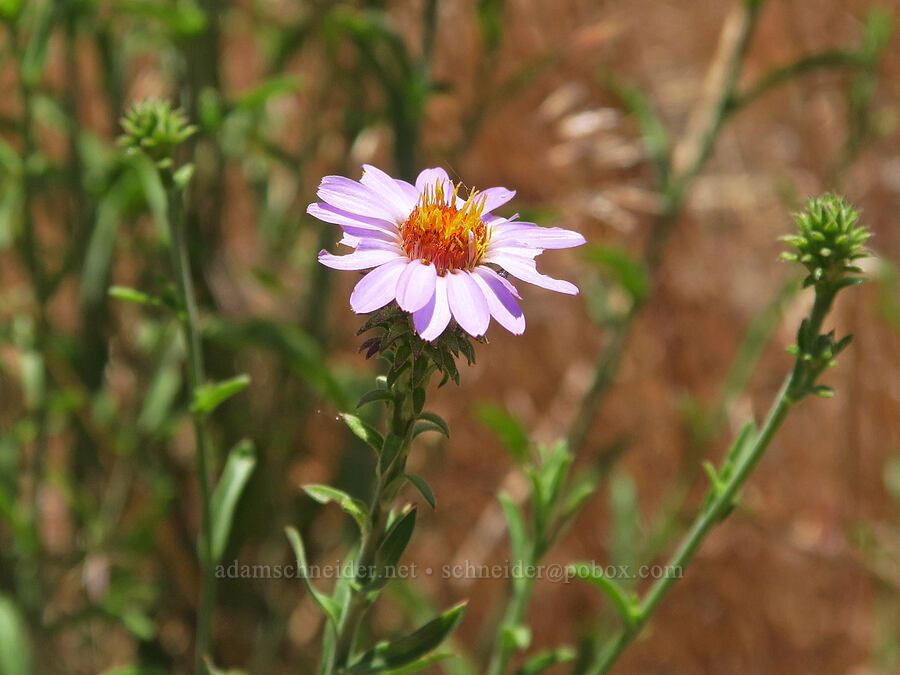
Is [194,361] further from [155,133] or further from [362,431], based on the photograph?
[362,431]

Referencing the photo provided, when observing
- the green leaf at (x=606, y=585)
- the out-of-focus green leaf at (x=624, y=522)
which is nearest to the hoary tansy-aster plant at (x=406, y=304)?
the green leaf at (x=606, y=585)

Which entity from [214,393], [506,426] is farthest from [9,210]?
[506,426]

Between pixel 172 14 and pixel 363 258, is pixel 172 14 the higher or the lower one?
the higher one

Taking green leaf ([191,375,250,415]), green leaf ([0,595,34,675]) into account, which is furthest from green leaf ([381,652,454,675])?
green leaf ([0,595,34,675])


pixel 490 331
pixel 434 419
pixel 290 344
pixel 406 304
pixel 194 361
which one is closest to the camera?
pixel 406 304

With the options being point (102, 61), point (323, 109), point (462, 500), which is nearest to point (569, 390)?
point (462, 500)

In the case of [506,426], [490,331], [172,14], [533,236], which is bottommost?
[506,426]

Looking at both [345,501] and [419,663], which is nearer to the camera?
[345,501]
